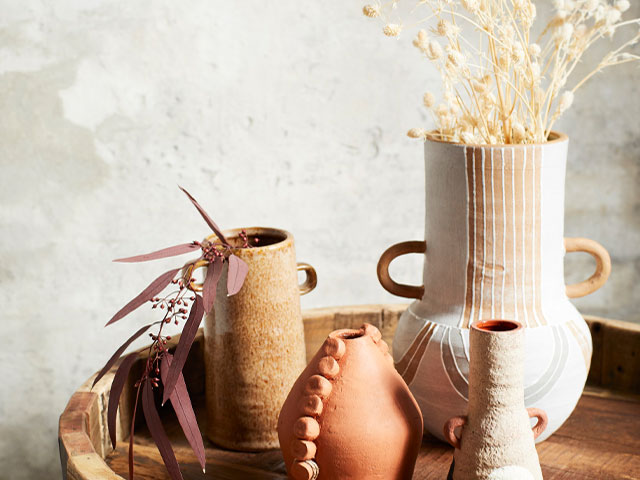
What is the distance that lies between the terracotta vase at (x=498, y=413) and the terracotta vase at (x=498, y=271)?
0.16 metres

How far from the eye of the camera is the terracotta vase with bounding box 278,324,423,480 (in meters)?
0.71

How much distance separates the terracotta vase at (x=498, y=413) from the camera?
68 cm

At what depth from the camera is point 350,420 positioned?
714 mm

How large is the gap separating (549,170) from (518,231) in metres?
0.08

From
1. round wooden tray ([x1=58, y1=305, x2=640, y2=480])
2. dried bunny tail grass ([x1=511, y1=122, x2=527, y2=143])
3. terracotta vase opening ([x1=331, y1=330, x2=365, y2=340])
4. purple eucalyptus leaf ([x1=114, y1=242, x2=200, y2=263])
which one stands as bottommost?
round wooden tray ([x1=58, y1=305, x2=640, y2=480])

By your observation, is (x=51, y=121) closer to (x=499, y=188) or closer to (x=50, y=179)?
(x=50, y=179)

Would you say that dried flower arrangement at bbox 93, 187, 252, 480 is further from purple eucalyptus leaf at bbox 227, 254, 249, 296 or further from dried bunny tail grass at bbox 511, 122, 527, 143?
dried bunny tail grass at bbox 511, 122, 527, 143

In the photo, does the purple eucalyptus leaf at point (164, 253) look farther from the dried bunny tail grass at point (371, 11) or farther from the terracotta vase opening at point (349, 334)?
the dried bunny tail grass at point (371, 11)

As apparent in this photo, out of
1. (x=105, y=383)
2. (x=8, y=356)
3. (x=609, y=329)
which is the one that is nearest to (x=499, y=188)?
(x=609, y=329)

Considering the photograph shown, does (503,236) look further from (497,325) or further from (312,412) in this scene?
(312,412)

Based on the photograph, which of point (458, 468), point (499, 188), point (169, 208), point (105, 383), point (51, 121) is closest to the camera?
point (458, 468)

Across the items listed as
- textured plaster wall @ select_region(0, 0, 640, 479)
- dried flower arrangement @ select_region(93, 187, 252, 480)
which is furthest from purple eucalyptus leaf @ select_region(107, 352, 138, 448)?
textured plaster wall @ select_region(0, 0, 640, 479)

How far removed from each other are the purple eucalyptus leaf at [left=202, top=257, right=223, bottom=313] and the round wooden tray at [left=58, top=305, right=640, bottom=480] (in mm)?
203

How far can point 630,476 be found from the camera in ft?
2.80
